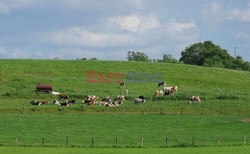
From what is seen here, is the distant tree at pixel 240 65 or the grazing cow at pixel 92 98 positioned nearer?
the grazing cow at pixel 92 98

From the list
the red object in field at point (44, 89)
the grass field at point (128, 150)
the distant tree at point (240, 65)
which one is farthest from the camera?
the distant tree at point (240, 65)

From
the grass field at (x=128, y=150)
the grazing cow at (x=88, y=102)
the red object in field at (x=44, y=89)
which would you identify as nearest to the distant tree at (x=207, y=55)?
the red object in field at (x=44, y=89)

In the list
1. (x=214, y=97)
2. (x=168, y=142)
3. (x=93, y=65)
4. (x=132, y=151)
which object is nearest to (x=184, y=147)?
(x=168, y=142)

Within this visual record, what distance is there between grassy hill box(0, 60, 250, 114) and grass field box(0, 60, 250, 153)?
5.5 inches

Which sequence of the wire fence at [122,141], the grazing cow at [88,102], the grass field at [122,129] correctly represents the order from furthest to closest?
1. the grazing cow at [88,102]
2. the grass field at [122,129]
3. the wire fence at [122,141]

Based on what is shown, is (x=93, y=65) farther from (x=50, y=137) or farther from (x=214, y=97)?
(x=50, y=137)

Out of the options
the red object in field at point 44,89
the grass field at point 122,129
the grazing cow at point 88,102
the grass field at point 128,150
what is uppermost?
the red object in field at point 44,89

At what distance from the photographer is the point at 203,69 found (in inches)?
5113

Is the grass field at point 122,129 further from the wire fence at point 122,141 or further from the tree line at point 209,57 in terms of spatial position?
the tree line at point 209,57

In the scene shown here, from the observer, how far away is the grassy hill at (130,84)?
78688 mm

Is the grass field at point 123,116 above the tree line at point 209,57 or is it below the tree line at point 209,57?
below

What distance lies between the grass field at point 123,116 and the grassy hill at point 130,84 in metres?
0.14

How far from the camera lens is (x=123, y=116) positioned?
68000 millimetres

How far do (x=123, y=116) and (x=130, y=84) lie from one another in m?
33.2
